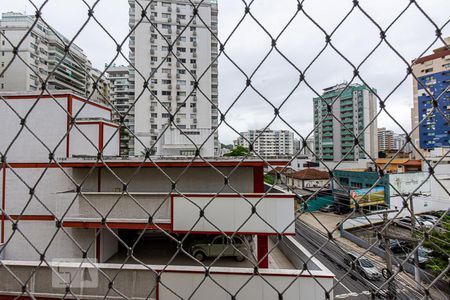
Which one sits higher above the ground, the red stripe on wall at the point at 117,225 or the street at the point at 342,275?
the red stripe on wall at the point at 117,225

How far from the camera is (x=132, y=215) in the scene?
2.53 metres

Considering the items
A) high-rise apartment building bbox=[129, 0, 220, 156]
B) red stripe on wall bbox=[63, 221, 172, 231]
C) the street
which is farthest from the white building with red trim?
high-rise apartment building bbox=[129, 0, 220, 156]

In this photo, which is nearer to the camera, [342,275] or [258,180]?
[258,180]

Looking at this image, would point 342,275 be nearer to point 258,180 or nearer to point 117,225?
point 258,180

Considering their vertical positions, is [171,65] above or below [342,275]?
above

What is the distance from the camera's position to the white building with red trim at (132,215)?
1.84 metres

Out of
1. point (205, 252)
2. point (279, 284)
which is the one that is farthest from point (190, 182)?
point (279, 284)

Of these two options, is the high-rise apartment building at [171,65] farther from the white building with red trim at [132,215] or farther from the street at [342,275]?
the white building with red trim at [132,215]

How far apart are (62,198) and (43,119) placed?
4.11ft

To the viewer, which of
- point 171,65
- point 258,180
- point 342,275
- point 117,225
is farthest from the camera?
point 171,65

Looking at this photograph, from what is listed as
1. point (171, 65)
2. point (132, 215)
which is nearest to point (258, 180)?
point (132, 215)

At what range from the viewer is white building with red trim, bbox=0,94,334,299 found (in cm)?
184

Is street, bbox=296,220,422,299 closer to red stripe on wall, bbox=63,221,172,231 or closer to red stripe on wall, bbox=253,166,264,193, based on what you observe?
red stripe on wall, bbox=253,166,264,193

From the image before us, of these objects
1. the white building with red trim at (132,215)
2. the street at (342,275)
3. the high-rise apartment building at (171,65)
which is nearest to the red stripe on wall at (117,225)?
the white building with red trim at (132,215)
